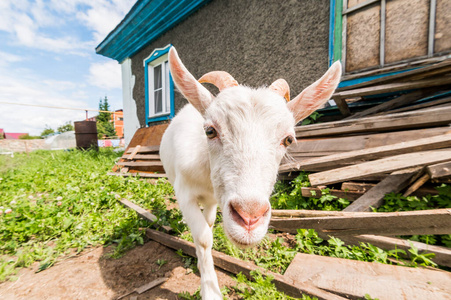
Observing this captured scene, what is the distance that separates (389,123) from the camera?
8.81ft

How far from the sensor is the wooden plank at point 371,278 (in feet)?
4.57

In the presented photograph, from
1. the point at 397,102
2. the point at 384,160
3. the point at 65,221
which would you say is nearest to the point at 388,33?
the point at 397,102

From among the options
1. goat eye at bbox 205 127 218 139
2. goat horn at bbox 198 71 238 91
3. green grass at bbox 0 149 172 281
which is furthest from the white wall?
goat eye at bbox 205 127 218 139

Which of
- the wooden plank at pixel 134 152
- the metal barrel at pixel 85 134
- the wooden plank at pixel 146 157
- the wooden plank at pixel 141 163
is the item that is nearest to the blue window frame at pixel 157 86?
the wooden plank at pixel 134 152

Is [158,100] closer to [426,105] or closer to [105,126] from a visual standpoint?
[426,105]

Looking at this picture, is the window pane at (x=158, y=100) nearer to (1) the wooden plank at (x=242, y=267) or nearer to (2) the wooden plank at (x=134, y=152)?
(2) the wooden plank at (x=134, y=152)

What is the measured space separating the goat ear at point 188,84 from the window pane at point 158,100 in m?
6.83

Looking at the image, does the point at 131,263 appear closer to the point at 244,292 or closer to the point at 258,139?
the point at 244,292

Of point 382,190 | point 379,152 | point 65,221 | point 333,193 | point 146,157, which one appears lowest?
point 65,221

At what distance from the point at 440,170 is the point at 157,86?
8348 mm

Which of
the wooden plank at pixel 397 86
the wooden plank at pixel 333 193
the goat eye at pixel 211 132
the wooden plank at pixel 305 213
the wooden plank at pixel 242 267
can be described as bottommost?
the wooden plank at pixel 242 267

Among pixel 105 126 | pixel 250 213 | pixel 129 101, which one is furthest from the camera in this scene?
pixel 105 126

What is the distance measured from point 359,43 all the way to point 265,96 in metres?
3.48

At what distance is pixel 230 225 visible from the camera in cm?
107
